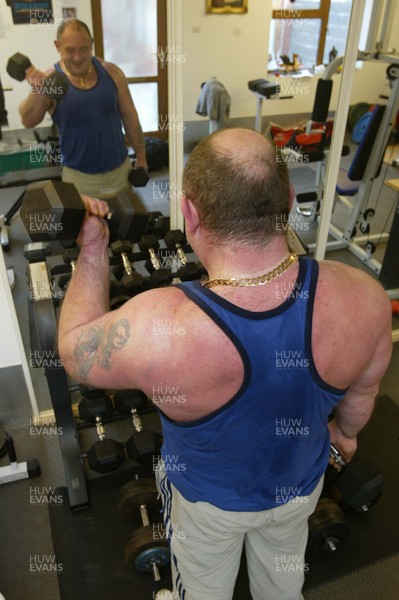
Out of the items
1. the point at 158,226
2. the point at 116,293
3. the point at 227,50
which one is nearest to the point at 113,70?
the point at 227,50

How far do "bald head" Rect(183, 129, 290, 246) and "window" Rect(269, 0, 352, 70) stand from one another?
156 centimetres

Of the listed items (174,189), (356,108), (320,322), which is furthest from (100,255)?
(356,108)

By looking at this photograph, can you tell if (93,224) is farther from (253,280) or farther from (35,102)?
(35,102)

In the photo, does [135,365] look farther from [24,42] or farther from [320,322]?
[24,42]

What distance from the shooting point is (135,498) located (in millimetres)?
1759

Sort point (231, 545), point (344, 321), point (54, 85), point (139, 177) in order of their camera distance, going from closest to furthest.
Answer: point (344, 321) → point (231, 545) → point (54, 85) → point (139, 177)

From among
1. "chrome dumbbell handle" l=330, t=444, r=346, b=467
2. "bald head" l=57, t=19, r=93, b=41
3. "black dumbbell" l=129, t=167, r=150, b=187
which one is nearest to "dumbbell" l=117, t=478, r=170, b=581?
"chrome dumbbell handle" l=330, t=444, r=346, b=467

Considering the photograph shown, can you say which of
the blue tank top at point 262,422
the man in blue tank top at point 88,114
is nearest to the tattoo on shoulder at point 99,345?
the blue tank top at point 262,422

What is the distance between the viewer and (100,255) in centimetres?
122

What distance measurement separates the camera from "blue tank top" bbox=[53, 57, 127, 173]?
2.03m

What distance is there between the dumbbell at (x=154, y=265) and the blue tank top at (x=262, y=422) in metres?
0.72

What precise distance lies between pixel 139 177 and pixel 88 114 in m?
0.32

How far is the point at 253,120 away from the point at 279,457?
81.7 inches

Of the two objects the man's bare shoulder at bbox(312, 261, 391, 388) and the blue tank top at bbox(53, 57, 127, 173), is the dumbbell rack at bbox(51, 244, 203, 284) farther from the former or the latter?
the man's bare shoulder at bbox(312, 261, 391, 388)
